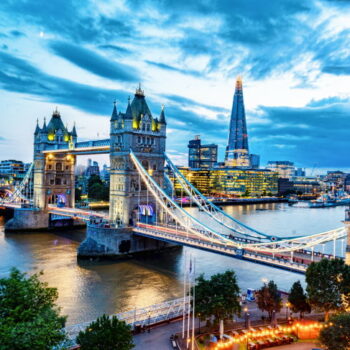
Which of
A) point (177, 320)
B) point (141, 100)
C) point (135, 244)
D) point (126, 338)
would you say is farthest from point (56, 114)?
point (126, 338)

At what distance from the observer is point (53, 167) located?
2724 inches

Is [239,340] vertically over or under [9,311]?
under

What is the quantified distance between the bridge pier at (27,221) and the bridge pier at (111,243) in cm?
2146

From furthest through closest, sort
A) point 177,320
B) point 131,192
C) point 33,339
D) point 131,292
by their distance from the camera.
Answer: point 131,192 < point 131,292 < point 177,320 < point 33,339

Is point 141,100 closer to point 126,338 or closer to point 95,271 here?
point 95,271

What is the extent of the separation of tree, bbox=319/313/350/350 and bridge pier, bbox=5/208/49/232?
5491 cm

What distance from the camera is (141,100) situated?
4981 cm

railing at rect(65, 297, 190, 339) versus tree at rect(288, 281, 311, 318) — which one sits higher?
tree at rect(288, 281, 311, 318)

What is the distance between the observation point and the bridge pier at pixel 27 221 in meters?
62.5

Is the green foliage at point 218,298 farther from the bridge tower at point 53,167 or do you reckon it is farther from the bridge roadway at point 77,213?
the bridge tower at point 53,167

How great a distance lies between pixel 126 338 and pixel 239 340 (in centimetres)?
771

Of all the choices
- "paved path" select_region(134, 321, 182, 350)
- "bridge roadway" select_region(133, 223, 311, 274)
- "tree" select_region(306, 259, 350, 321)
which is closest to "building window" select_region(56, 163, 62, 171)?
"bridge roadway" select_region(133, 223, 311, 274)

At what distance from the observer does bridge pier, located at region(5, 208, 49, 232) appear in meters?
62.5

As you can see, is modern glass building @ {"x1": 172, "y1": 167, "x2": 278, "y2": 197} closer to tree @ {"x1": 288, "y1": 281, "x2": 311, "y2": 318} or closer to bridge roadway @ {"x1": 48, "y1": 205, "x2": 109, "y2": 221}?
bridge roadway @ {"x1": 48, "y1": 205, "x2": 109, "y2": 221}
